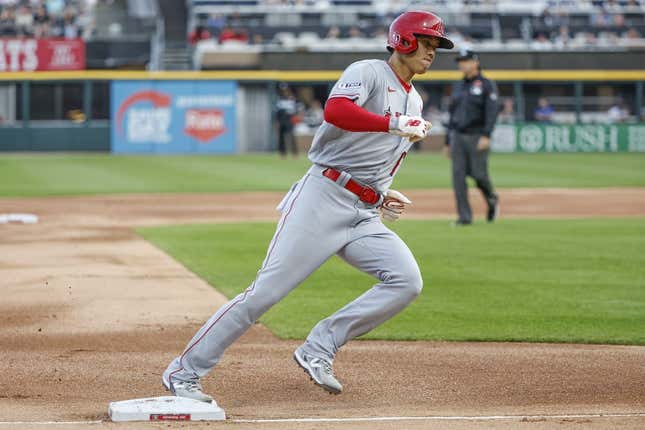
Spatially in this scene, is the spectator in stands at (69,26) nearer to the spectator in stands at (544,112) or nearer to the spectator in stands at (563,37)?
the spectator in stands at (544,112)

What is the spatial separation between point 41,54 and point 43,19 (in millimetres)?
6193

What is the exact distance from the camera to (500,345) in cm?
816

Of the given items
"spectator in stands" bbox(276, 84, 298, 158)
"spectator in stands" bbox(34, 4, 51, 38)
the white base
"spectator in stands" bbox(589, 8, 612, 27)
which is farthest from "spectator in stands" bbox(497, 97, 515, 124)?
the white base

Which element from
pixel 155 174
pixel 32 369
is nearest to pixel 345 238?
pixel 32 369

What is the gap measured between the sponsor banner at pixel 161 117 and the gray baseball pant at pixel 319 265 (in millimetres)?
33774

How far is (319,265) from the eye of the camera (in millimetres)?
6098

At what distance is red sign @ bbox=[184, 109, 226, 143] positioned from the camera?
39750mm

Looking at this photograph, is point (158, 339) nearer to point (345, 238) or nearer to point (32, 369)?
point (32, 369)

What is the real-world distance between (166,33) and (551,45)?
1555 centimetres

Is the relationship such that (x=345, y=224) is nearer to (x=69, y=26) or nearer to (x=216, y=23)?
(x=216, y=23)

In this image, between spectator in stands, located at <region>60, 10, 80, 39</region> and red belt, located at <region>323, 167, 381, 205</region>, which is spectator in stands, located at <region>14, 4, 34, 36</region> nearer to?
spectator in stands, located at <region>60, 10, 80, 39</region>

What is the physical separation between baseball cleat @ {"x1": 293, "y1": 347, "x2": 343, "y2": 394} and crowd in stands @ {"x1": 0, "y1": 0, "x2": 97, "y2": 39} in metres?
38.1

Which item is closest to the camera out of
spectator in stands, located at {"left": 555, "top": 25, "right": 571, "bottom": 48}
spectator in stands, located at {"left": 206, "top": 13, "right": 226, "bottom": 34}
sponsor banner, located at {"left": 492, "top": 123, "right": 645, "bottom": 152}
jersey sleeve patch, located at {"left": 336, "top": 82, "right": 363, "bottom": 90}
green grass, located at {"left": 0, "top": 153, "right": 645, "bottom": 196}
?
jersey sleeve patch, located at {"left": 336, "top": 82, "right": 363, "bottom": 90}

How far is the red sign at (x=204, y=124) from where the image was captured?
1565 inches
